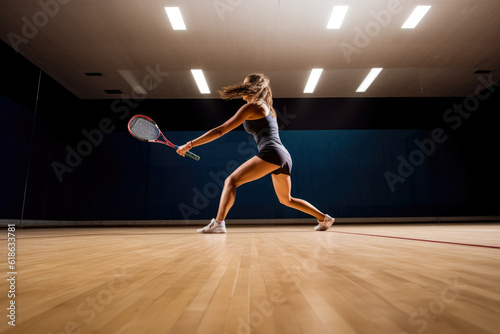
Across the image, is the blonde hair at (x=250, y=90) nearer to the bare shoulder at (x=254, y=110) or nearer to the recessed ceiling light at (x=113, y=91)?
the bare shoulder at (x=254, y=110)

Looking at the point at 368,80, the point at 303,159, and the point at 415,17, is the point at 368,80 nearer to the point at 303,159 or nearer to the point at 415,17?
the point at 415,17

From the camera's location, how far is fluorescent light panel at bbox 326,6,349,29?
11.2 ft

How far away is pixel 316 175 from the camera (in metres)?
5.48

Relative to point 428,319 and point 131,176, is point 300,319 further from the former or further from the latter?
point 131,176

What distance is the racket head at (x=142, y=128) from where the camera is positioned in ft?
7.46

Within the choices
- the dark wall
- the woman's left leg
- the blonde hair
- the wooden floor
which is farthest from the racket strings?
the dark wall

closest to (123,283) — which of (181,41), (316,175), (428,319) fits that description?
(428,319)

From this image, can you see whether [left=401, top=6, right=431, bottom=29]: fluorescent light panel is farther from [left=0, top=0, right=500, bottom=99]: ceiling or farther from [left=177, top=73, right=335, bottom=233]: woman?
[left=177, top=73, right=335, bottom=233]: woman

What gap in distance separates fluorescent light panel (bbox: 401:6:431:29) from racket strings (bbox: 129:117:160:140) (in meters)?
3.30

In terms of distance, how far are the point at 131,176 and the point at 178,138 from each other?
43.7 inches

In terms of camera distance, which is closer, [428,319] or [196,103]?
[428,319]

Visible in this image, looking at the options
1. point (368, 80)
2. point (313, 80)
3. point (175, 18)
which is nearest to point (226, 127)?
point (175, 18)

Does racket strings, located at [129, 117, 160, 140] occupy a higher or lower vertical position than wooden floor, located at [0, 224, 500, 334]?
higher

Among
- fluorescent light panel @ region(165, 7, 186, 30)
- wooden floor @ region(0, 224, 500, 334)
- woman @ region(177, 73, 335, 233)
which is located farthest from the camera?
fluorescent light panel @ region(165, 7, 186, 30)
